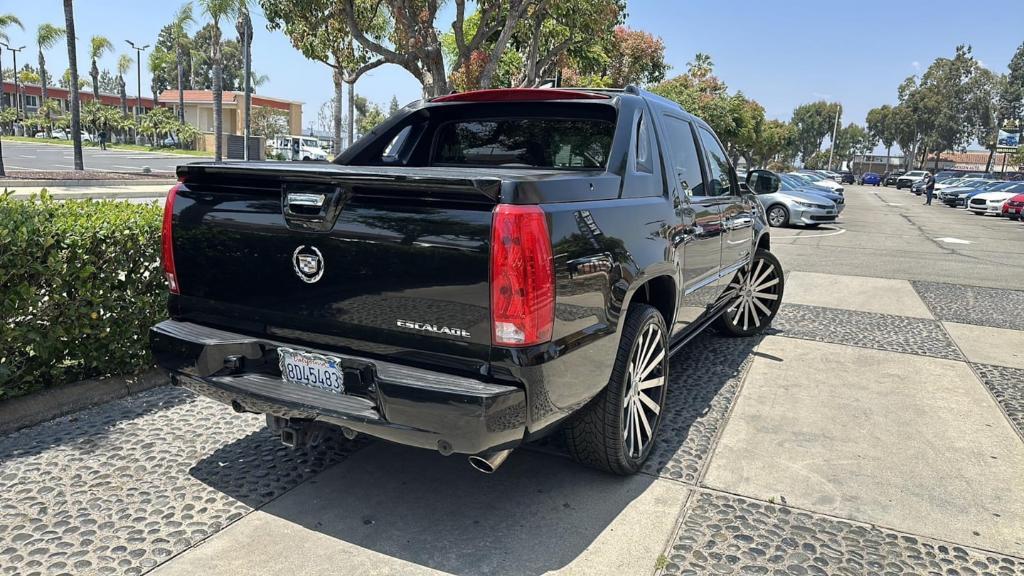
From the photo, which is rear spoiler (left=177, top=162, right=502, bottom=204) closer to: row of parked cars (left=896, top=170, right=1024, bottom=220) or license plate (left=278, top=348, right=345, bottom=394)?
license plate (left=278, top=348, right=345, bottom=394)

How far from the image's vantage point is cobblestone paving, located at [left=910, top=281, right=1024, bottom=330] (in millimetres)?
7812

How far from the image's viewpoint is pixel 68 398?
163 inches

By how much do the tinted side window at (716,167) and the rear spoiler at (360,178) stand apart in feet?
8.54

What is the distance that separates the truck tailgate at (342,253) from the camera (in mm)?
2576

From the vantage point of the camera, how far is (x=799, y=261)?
1223 cm

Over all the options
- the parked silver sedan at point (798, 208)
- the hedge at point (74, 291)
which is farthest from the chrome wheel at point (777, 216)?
the hedge at point (74, 291)

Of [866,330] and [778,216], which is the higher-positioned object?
[778,216]

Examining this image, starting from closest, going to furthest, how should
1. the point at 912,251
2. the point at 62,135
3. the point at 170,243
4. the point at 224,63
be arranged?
the point at 170,243, the point at 912,251, the point at 62,135, the point at 224,63

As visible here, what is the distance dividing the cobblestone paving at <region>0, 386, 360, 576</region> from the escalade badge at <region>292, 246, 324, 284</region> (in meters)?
1.15

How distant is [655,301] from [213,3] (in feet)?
90.3

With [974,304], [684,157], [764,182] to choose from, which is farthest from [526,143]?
[974,304]

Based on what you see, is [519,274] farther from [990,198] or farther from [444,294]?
[990,198]

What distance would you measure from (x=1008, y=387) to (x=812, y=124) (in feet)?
479

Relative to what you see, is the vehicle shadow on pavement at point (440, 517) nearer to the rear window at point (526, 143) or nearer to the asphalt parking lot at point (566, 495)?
the asphalt parking lot at point (566, 495)
